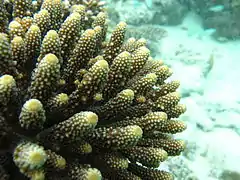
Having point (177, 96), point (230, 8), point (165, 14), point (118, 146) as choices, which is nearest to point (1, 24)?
point (118, 146)

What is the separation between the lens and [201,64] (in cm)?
1078

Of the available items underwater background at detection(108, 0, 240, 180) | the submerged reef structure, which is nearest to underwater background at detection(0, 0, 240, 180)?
the submerged reef structure

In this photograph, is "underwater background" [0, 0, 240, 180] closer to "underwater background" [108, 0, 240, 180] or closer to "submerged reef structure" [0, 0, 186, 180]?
"submerged reef structure" [0, 0, 186, 180]

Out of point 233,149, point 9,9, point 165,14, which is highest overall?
point 9,9

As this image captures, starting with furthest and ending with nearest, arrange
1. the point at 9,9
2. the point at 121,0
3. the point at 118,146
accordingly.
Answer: the point at 121,0 < the point at 9,9 < the point at 118,146

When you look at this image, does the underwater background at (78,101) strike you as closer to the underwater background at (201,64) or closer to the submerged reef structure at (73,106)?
the submerged reef structure at (73,106)

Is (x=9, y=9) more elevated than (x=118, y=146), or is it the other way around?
(x=9, y=9)

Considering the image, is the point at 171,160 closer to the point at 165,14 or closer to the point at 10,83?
the point at 10,83

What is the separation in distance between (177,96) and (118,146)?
38.1 inches

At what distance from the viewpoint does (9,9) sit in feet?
10.4

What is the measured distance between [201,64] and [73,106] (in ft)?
30.2

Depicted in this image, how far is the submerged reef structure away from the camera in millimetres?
2021

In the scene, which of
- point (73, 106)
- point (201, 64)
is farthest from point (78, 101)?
point (201, 64)

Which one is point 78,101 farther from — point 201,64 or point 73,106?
point 201,64
